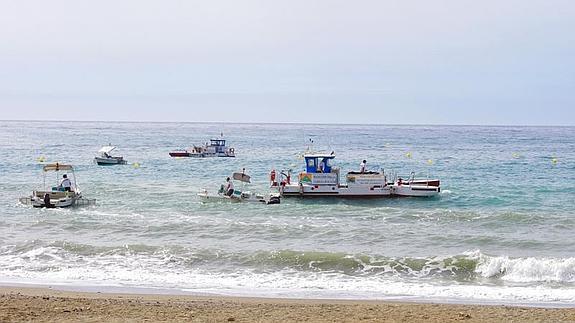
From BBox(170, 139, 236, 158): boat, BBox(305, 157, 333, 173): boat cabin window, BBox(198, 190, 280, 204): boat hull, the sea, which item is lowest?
the sea

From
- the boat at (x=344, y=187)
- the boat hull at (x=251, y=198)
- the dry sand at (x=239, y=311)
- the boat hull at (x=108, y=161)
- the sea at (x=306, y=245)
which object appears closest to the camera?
the dry sand at (x=239, y=311)

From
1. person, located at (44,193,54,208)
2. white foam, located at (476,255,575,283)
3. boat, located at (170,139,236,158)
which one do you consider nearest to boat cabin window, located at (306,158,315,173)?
person, located at (44,193,54,208)

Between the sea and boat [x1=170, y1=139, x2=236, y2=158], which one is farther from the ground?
boat [x1=170, y1=139, x2=236, y2=158]

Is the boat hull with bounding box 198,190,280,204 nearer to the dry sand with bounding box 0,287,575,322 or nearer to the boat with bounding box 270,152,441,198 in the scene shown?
the boat with bounding box 270,152,441,198

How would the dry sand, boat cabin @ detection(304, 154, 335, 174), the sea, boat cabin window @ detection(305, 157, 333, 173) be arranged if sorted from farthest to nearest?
boat cabin window @ detection(305, 157, 333, 173)
boat cabin @ detection(304, 154, 335, 174)
the sea
the dry sand

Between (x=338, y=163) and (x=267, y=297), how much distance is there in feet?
179

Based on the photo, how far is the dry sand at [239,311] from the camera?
1222cm

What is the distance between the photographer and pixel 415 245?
2330 cm

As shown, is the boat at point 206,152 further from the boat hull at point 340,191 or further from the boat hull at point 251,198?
the boat hull at point 251,198

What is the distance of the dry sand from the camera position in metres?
12.2

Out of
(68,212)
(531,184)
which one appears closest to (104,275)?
(68,212)

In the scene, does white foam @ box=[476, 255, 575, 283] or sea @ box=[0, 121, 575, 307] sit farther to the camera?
white foam @ box=[476, 255, 575, 283]

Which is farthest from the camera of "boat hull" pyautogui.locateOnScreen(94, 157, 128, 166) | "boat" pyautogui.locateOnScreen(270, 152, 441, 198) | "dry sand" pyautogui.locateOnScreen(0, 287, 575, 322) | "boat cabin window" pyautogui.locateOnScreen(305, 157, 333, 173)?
"boat hull" pyautogui.locateOnScreen(94, 157, 128, 166)

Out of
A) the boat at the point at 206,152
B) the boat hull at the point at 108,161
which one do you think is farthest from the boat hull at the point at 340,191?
the boat at the point at 206,152
